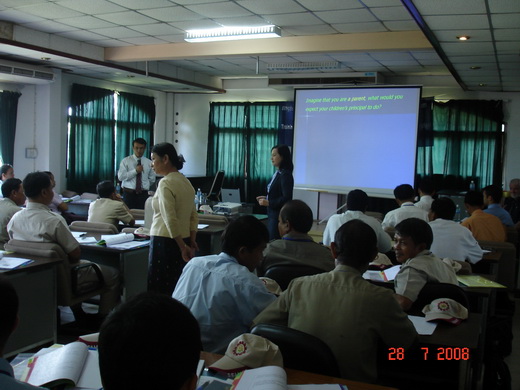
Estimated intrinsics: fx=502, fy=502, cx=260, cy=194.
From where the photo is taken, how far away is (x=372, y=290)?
74.5 inches

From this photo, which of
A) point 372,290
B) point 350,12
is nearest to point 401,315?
point 372,290

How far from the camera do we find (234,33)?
6.29 metres

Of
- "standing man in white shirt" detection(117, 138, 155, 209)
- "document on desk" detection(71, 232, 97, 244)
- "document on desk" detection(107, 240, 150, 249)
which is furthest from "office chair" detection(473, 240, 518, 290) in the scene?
"standing man in white shirt" detection(117, 138, 155, 209)

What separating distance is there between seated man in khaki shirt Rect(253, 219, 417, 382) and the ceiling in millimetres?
2992

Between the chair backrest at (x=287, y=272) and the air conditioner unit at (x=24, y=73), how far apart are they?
6029 millimetres

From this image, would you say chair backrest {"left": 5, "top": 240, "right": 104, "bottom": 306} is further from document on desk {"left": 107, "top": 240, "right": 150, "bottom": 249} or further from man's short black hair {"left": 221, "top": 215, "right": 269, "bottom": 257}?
man's short black hair {"left": 221, "top": 215, "right": 269, "bottom": 257}

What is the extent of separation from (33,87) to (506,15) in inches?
283

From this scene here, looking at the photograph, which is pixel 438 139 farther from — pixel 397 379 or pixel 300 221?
pixel 397 379

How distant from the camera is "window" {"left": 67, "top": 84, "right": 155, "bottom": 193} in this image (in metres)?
8.92

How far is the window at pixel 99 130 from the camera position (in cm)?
892

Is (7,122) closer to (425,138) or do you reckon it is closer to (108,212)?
(108,212)

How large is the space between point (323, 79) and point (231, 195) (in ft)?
9.31

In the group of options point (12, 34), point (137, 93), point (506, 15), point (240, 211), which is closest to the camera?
point (506, 15)

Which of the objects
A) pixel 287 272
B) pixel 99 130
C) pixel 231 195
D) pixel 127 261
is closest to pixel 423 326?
pixel 287 272
